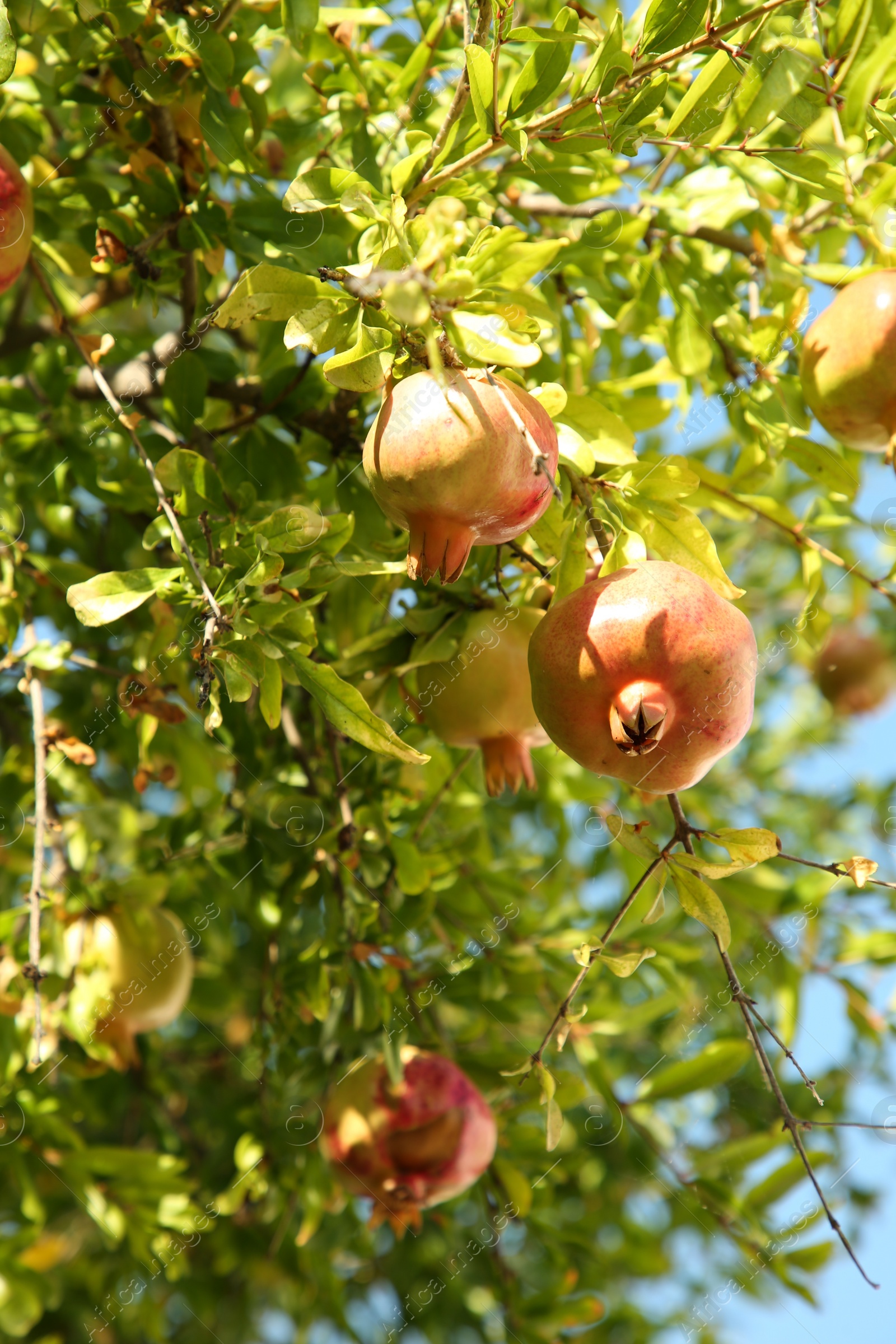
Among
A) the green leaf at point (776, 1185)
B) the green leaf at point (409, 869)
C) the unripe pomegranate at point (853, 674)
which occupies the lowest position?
the unripe pomegranate at point (853, 674)

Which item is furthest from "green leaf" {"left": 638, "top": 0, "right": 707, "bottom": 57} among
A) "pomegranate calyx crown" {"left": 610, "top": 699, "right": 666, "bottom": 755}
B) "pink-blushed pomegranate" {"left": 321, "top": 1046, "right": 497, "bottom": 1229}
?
"pink-blushed pomegranate" {"left": 321, "top": 1046, "right": 497, "bottom": 1229}

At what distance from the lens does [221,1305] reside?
2.90 metres

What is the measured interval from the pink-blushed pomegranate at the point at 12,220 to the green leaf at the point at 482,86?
1.88 feet

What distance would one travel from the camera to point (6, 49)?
1131mm

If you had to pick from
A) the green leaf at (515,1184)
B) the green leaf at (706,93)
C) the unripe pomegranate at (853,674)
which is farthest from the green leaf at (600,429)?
the unripe pomegranate at (853,674)

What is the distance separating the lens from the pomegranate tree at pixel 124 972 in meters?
1.74

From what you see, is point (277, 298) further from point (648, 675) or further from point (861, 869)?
point (861, 869)

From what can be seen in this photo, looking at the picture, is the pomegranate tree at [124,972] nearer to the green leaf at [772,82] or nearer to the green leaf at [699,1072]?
the green leaf at [699,1072]

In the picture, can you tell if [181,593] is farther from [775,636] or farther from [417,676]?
[775,636]

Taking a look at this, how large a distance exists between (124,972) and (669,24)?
147 centimetres

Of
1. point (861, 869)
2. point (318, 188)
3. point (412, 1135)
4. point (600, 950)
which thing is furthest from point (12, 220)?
point (412, 1135)

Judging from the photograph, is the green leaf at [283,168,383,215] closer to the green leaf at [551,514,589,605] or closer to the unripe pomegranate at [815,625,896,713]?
the green leaf at [551,514,589,605]

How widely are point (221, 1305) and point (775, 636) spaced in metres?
2.46

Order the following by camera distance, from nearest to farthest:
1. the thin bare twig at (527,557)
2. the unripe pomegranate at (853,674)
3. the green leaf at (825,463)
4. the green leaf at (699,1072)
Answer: the thin bare twig at (527,557), the green leaf at (825,463), the green leaf at (699,1072), the unripe pomegranate at (853,674)
